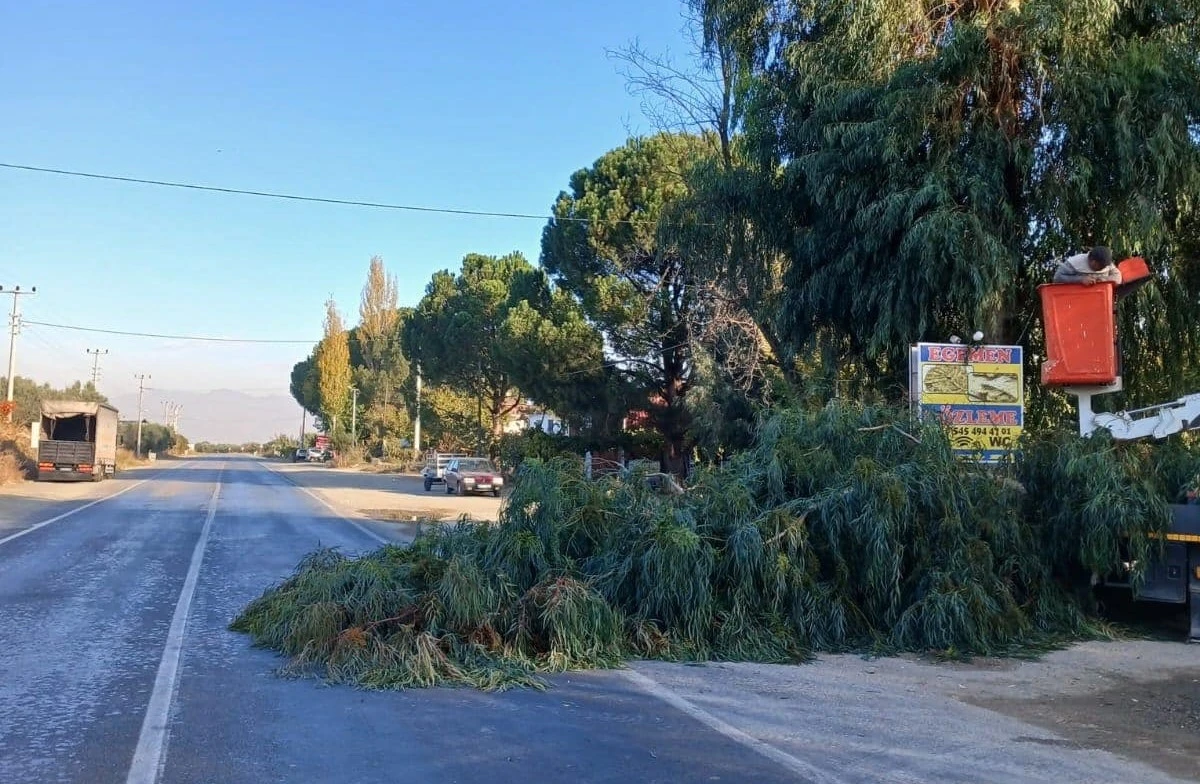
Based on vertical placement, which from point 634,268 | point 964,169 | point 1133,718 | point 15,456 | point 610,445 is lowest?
point 1133,718

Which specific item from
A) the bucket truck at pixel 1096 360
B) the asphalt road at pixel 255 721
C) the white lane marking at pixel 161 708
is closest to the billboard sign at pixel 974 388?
the bucket truck at pixel 1096 360

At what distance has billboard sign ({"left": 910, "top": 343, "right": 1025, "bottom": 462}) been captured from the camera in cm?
1269

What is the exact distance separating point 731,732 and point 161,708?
4.11 m

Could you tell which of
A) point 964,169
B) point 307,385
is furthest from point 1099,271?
point 307,385

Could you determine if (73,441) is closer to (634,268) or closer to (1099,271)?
(634,268)

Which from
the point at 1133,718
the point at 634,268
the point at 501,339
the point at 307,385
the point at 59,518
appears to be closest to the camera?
the point at 1133,718

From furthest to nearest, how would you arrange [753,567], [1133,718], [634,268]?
[634,268] < [753,567] < [1133,718]

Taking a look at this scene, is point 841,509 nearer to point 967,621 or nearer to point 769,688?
point 967,621

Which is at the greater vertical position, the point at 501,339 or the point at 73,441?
the point at 501,339

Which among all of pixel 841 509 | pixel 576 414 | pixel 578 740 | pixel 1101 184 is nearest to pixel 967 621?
pixel 841 509

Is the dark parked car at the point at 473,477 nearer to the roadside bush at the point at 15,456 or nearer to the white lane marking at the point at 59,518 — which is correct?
the white lane marking at the point at 59,518

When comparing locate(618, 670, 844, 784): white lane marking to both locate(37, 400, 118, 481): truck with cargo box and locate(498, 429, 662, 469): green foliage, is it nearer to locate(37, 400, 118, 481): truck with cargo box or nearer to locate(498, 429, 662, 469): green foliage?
locate(498, 429, 662, 469): green foliage

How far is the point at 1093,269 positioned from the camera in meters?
11.7

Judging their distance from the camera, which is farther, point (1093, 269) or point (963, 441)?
point (963, 441)
